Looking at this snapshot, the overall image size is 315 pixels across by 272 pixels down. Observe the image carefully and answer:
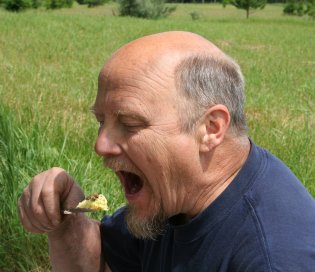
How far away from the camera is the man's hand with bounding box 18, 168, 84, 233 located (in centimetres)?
180

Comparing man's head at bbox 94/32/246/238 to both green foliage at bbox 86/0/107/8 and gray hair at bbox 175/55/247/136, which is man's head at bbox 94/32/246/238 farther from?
green foliage at bbox 86/0/107/8

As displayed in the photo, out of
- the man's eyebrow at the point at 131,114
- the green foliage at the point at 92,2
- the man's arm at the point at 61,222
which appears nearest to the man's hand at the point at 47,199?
the man's arm at the point at 61,222

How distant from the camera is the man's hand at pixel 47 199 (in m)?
1.80

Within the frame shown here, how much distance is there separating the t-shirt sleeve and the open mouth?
0.36m

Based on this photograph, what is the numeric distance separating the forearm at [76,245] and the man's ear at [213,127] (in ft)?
2.23

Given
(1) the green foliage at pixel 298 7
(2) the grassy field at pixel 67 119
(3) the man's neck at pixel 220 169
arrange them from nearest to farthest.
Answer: (3) the man's neck at pixel 220 169
(2) the grassy field at pixel 67 119
(1) the green foliage at pixel 298 7

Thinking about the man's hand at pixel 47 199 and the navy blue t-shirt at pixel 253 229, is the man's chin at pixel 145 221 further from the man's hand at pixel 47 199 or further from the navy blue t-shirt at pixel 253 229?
the man's hand at pixel 47 199

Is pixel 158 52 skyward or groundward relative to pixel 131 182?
skyward

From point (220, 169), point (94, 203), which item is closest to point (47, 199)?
point (94, 203)

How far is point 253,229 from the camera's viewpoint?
1.36m

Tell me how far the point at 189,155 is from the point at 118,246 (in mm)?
626

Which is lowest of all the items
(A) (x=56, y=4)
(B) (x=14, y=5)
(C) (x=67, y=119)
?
(A) (x=56, y=4)

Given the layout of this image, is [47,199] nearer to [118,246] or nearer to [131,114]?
[118,246]

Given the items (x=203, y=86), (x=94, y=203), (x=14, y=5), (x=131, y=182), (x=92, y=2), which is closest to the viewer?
(x=203, y=86)
